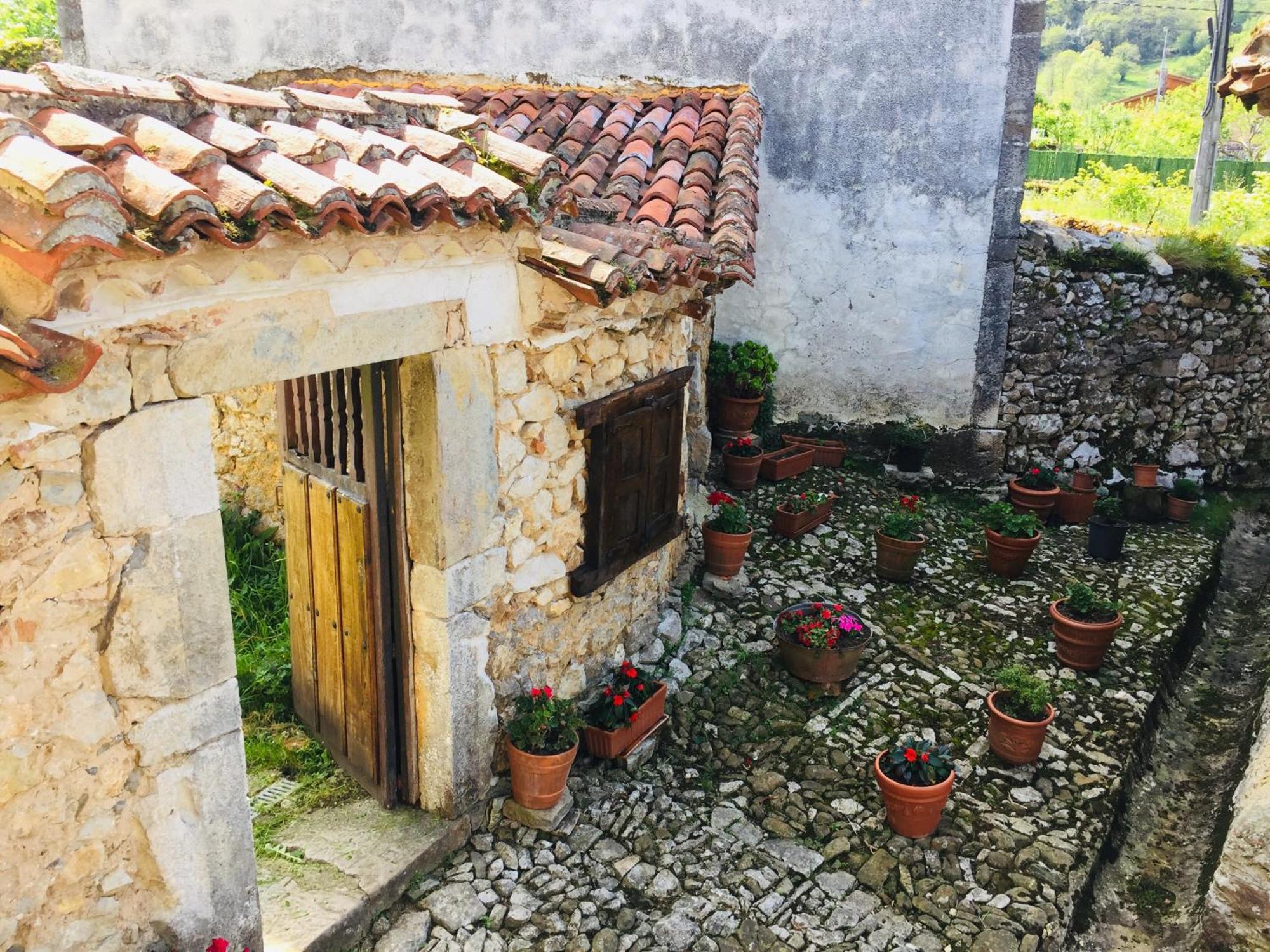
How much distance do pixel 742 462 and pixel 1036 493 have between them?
2689 millimetres

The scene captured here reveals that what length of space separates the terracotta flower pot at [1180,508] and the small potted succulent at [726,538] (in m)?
4.83

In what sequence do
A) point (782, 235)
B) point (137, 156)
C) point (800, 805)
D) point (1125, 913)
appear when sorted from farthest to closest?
point (782, 235)
point (800, 805)
point (1125, 913)
point (137, 156)

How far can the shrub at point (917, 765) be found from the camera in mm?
4785

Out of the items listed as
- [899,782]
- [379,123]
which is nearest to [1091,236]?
[899,782]

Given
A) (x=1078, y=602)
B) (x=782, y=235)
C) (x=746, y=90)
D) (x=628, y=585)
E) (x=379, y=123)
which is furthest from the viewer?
(x=782, y=235)

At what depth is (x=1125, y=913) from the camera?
4605 millimetres

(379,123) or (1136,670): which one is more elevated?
(379,123)

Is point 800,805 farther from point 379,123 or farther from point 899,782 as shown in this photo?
point 379,123

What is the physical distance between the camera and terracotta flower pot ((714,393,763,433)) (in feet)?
29.7

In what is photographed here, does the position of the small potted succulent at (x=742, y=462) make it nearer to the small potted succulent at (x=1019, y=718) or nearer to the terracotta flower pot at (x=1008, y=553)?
the terracotta flower pot at (x=1008, y=553)

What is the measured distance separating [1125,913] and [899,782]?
1179mm

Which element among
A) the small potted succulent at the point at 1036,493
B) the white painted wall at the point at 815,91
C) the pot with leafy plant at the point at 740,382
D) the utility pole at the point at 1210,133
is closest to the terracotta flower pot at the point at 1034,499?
the small potted succulent at the point at 1036,493

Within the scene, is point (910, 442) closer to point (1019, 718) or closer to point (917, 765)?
point (1019, 718)

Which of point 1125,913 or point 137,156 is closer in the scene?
point 137,156
